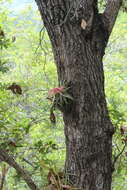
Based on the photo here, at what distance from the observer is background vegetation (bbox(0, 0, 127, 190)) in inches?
89.4

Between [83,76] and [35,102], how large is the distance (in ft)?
15.4

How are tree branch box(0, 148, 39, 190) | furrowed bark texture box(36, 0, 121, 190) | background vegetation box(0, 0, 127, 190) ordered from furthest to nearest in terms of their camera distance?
background vegetation box(0, 0, 127, 190) → tree branch box(0, 148, 39, 190) → furrowed bark texture box(36, 0, 121, 190)

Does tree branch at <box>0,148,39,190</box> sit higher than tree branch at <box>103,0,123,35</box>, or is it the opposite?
tree branch at <box>103,0,123,35</box>

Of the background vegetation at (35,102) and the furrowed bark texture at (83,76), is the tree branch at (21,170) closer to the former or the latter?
the background vegetation at (35,102)

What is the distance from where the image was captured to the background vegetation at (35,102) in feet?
7.45

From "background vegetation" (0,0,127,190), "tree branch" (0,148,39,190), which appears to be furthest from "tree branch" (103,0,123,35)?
"tree branch" (0,148,39,190)

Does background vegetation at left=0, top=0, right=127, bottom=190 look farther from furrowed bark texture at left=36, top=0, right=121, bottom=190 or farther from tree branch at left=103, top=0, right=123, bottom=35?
tree branch at left=103, top=0, right=123, bottom=35

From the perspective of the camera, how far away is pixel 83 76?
1.56m

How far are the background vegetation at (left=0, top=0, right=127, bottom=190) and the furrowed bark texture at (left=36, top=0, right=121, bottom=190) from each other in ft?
0.55

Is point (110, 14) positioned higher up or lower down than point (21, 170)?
higher up

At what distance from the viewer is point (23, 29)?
354 inches

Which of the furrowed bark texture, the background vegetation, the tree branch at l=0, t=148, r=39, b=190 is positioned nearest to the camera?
the furrowed bark texture

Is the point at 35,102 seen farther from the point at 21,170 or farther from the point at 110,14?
the point at 110,14

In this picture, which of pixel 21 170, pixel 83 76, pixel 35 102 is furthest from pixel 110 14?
pixel 35 102
